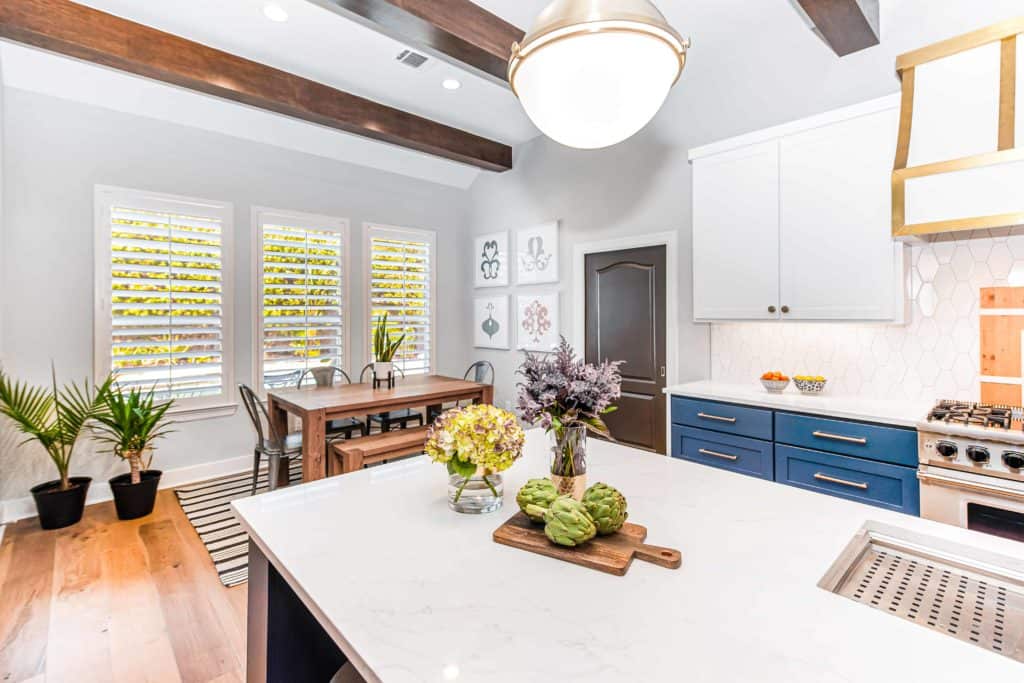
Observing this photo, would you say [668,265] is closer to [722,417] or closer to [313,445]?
[722,417]

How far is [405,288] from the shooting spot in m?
5.32

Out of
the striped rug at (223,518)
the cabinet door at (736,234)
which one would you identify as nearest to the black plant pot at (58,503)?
the striped rug at (223,518)

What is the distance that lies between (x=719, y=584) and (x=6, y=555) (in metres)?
3.87

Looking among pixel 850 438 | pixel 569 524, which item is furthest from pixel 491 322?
pixel 569 524

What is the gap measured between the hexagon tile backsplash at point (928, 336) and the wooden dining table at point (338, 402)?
8.08ft

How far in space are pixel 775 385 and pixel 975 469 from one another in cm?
99

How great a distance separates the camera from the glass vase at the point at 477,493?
1.23m

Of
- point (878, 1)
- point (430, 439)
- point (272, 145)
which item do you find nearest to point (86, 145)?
point (272, 145)

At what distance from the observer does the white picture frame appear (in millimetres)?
5195

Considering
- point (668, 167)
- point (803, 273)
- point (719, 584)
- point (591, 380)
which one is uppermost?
point (668, 167)

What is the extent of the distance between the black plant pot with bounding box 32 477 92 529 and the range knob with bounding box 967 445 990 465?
494cm

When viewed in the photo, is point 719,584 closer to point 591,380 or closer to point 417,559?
point 591,380

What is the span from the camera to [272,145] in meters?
4.38

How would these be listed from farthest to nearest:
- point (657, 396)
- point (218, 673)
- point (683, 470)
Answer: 1. point (657, 396)
2. point (218, 673)
3. point (683, 470)
